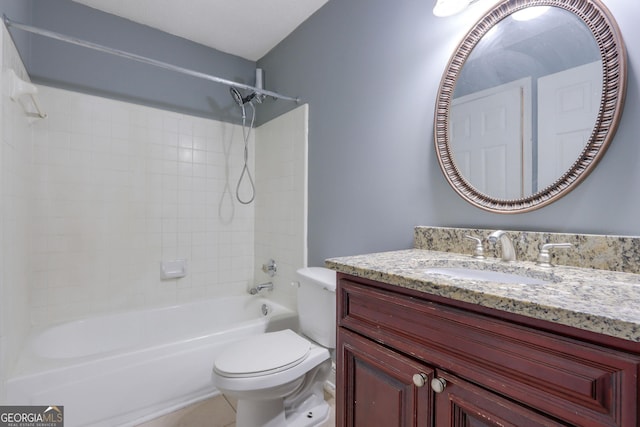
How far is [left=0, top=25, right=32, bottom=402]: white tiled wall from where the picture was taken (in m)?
1.25

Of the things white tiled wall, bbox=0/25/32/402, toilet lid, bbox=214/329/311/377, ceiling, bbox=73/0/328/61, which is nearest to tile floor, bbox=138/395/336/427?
toilet lid, bbox=214/329/311/377

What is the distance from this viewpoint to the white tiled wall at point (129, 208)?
1.86 m

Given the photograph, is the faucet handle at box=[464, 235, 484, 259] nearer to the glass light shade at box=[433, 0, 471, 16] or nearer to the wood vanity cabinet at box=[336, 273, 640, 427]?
the wood vanity cabinet at box=[336, 273, 640, 427]

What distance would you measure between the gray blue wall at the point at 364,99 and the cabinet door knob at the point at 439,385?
65 cm

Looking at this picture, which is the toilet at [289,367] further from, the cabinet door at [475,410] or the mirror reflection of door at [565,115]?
the mirror reflection of door at [565,115]

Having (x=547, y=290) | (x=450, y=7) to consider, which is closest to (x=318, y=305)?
(x=547, y=290)

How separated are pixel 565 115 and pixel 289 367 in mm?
1404

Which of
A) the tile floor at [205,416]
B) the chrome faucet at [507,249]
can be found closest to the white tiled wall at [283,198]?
the tile floor at [205,416]

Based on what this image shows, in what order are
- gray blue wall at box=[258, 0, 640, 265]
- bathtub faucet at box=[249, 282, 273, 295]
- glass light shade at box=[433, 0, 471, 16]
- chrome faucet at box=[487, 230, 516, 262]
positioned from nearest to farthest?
1. gray blue wall at box=[258, 0, 640, 265]
2. chrome faucet at box=[487, 230, 516, 262]
3. glass light shade at box=[433, 0, 471, 16]
4. bathtub faucet at box=[249, 282, 273, 295]

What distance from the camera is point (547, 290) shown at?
2.01 ft

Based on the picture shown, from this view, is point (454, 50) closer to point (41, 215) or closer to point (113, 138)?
point (113, 138)

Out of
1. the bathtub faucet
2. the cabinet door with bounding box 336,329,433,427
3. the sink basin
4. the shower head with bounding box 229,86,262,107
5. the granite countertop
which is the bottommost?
the bathtub faucet

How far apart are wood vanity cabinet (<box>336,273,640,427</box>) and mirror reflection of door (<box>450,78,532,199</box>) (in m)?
0.62

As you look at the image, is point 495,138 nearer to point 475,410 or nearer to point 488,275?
point 488,275
